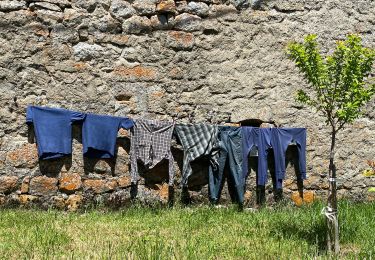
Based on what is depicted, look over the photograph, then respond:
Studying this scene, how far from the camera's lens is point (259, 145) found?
16.9ft

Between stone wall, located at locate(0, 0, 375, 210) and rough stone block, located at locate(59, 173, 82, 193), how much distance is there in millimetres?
14

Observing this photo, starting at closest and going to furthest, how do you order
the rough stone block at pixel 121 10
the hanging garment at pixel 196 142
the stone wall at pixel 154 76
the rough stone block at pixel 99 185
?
the stone wall at pixel 154 76 → the rough stone block at pixel 99 185 → the hanging garment at pixel 196 142 → the rough stone block at pixel 121 10

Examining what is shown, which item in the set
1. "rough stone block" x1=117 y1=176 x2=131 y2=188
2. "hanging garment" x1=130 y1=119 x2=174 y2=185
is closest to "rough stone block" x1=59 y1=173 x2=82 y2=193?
"rough stone block" x1=117 y1=176 x2=131 y2=188

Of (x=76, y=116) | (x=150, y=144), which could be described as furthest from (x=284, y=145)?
(x=76, y=116)

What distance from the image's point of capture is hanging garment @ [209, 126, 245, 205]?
501cm

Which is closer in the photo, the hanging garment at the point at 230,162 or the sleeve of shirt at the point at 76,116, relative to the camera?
the sleeve of shirt at the point at 76,116

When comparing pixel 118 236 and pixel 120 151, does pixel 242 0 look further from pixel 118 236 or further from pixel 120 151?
pixel 118 236

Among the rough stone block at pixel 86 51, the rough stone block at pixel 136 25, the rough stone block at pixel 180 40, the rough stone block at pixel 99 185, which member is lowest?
the rough stone block at pixel 99 185

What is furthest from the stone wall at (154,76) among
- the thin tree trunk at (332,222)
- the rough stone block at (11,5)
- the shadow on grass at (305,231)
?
the thin tree trunk at (332,222)

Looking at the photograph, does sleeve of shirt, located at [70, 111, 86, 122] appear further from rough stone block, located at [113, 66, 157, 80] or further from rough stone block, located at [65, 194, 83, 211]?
rough stone block, located at [65, 194, 83, 211]

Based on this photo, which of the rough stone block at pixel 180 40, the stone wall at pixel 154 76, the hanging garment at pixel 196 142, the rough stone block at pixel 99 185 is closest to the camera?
the stone wall at pixel 154 76

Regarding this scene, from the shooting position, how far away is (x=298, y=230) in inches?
154

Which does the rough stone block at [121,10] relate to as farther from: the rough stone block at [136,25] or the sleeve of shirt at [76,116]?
the sleeve of shirt at [76,116]

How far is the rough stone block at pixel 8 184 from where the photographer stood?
A: 4590 millimetres
